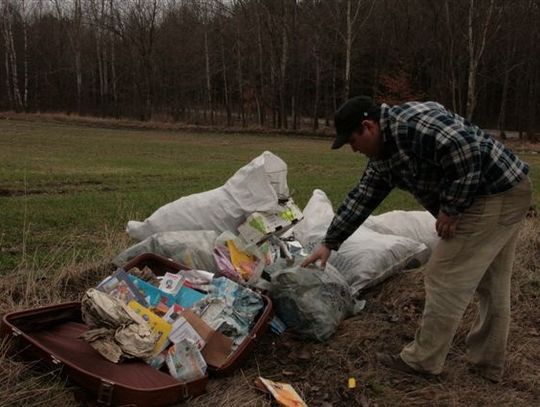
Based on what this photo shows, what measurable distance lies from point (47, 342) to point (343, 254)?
2.11m

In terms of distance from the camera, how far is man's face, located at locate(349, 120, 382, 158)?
8.85 feet

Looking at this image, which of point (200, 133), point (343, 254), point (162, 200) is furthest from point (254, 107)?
point (343, 254)

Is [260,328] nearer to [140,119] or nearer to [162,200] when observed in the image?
[162,200]

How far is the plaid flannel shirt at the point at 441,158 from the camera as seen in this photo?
258 centimetres

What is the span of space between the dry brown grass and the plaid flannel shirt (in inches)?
34.5

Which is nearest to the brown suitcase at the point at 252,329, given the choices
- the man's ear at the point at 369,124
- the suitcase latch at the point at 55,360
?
the suitcase latch at the point at 55,360

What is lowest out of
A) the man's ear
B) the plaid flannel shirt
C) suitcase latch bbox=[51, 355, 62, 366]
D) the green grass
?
the green grass

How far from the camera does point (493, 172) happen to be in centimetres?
271

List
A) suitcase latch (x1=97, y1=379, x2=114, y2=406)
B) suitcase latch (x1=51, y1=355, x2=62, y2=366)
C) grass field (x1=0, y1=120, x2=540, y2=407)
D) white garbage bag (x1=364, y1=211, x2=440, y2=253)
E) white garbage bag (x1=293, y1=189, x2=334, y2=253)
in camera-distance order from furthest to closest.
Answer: white garbage bag (x1=364, y1=211, x2=440, y2=253), white garbage bag (x1=293, y1=189, x2=334, y2=253), grass field (x1=0, y1=120, x2=540, y2=407), suitcase latch (x1=51, y1=355, x2=62, y2=366), suitcase latch (x1=97, y1=379, x2=114, y2=406)

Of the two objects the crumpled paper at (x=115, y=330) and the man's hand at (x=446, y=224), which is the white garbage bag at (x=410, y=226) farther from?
the crumpled paper at (x=115, y=330)

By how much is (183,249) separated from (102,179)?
28.9 ft

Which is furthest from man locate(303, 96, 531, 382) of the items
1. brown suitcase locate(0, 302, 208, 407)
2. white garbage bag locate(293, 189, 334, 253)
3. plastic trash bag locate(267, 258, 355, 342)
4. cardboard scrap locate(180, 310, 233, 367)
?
white garbage bag locate(293, 189, 334, 253)

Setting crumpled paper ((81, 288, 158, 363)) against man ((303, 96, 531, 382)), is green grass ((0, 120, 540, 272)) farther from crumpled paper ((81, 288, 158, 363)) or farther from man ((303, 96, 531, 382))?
man ((303, 96, 531, 382))

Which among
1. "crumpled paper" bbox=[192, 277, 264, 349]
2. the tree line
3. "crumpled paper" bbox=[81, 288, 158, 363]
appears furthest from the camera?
the tree line
